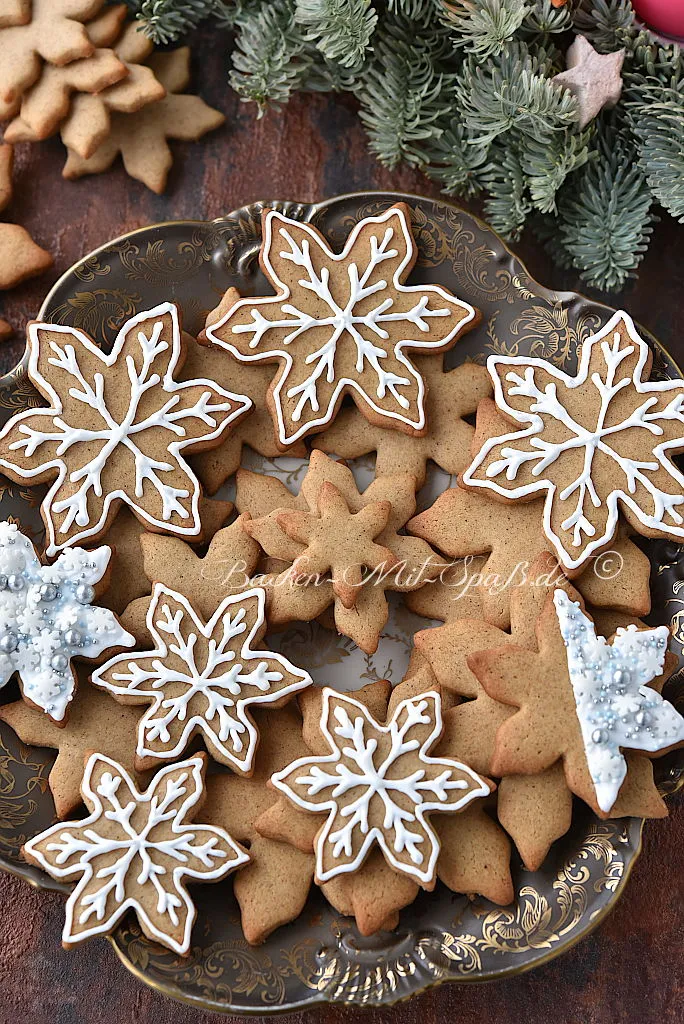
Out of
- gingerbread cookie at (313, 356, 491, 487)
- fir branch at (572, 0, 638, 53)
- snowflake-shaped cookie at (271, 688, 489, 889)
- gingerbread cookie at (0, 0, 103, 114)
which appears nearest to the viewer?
snowflake-shaped cookie at (271, 688, 489, 889)

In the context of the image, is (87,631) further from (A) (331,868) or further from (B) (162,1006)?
(B) (162,1006)

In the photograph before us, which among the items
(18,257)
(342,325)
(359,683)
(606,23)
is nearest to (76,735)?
(359,683)

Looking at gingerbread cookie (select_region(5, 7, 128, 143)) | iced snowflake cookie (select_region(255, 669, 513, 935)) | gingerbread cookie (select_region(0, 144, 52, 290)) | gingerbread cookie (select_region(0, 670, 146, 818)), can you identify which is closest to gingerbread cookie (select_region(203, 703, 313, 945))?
iced snowflake cookie (select_region(255, 669, 513, 935))

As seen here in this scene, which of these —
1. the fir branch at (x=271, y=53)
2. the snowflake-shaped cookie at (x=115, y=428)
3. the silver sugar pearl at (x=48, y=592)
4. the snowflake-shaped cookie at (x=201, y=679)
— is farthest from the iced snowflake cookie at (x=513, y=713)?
the fir branch at (x=271, y=53)

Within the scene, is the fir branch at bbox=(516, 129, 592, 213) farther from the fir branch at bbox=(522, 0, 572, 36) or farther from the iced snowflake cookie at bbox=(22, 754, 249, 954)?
the iced snowflake cookie at bbox=(22, 754, 249, 954)

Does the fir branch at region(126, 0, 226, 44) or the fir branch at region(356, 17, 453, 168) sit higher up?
the fir branch at region(126, 0, 226, 44)

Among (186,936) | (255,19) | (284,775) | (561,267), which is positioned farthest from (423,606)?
(255,19)

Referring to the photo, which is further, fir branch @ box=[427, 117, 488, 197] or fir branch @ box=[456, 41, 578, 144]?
fir branch @ box=[427, 117, 488, 197]

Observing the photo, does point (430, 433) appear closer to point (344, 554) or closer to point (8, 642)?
point (344, 554)
